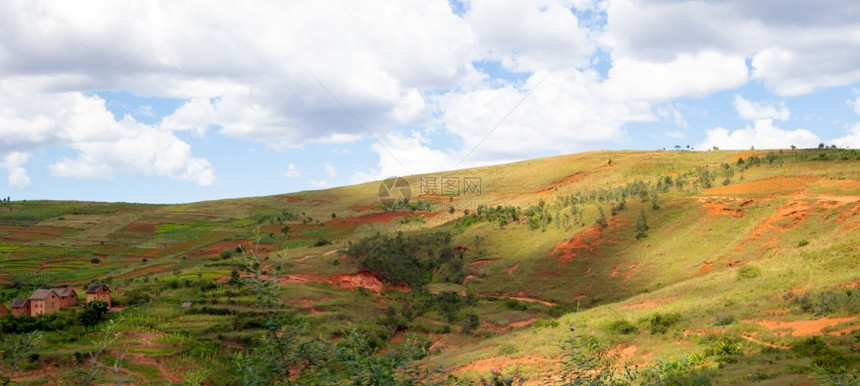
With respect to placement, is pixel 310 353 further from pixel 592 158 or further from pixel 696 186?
pixel 592 158

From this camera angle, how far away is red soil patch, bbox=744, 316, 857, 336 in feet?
67.4

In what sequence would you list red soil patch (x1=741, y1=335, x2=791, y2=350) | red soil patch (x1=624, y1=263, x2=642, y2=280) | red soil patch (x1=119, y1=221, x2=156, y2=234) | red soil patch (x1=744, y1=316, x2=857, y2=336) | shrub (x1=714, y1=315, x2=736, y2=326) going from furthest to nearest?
red soil patch (x1=119, y1=221, x2=156, y2=234) < red soil patch (x1=624, y1=263, x2=642, y2=280) < shrub (x1=714, y1=315, x2=736, y2=326) < red soil patch (x1=744, y1=316, x2=857, y2=336) < red soil patch (x1=741, y1=335, x2=791, y2=350)

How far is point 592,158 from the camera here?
316ft

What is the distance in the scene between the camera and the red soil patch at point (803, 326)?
20.5 metres

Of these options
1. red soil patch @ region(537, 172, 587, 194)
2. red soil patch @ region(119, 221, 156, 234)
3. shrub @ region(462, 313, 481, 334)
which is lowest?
shrub @ region(462, 313, 481, 334)

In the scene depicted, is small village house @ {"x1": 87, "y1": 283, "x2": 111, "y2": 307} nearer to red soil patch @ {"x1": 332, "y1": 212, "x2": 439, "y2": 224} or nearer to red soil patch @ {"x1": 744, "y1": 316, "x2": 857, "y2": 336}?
red soil patch @ {"x1": 744, "y1": 316, "x2": 857, "y2": 336}

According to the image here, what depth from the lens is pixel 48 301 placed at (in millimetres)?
34469

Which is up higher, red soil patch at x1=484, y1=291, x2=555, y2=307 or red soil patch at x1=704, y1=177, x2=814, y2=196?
red soil patch at x1=704, y1=177, x2=814, y2=196

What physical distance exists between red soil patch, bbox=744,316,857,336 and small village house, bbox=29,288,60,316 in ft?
118

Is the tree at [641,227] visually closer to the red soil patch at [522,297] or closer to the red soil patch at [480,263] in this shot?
the red soil patch at [522,297]

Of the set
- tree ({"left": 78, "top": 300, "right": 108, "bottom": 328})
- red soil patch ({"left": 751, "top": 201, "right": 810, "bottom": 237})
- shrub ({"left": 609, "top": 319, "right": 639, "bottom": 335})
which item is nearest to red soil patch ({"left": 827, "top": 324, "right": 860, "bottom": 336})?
shrub ({"left": 609, "top": 319, "right": 639, "bottom": 335})

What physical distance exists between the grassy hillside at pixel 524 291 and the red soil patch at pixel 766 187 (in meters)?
0.24

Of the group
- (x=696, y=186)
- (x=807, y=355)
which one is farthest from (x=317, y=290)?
(x=696, y=186)

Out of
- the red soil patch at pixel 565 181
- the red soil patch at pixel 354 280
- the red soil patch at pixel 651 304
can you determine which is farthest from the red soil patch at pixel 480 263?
the red soil patch at pixel 565 181
